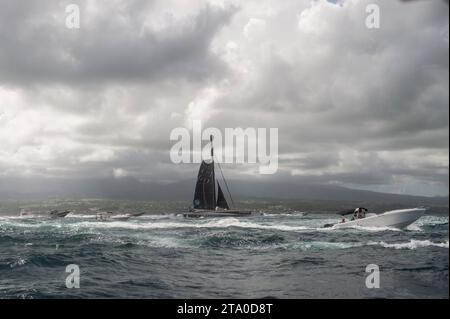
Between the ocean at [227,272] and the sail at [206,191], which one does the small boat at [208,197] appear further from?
the ocean at [227,272]

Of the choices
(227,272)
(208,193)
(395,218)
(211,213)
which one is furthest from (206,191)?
(227,272)

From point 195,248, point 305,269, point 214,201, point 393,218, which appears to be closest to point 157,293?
point 305,269

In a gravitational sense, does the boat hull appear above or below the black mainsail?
below

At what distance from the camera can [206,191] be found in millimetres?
127250

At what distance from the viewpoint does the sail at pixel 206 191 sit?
125144 millimetres

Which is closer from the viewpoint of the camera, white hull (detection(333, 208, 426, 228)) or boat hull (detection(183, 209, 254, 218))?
white hull (detection(333, 208, 426, 228))

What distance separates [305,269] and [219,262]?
7.58 metres

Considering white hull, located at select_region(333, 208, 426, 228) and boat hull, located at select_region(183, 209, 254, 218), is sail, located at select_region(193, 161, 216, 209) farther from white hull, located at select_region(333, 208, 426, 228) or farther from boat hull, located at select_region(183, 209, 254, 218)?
white hull, located at select_region(333, 208, 426, 228)

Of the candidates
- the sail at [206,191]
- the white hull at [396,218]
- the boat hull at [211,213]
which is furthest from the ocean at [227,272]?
the sail at [206,191]

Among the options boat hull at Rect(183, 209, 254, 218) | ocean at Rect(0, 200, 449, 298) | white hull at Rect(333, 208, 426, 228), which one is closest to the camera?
ocean at Rect(0, 200, 449, 298)

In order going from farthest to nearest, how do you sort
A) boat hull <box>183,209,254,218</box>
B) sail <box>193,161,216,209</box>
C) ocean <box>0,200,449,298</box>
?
1. sail <box>193,161,216,209</box>
2. boat hull <box>183,209,254,218</box>
3. ocean <box>0,200,449,298</box>

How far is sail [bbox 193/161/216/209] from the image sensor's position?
Answer: 125144 mm

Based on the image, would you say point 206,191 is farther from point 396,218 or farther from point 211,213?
point 396,218

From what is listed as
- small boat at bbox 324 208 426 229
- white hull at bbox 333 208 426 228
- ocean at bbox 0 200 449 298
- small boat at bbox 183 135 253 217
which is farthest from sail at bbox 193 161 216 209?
ocean at bbox 0 200 449 298
